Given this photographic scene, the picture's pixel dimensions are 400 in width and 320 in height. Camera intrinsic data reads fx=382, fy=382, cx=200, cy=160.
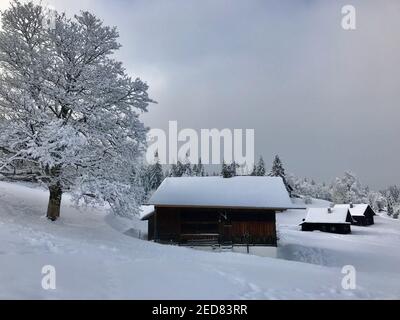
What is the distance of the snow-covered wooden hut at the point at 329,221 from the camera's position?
64.1m

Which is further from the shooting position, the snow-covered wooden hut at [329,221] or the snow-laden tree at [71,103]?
the snow-covered wooden hut at [329,221]

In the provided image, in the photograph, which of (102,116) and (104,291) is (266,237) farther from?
(104,291)

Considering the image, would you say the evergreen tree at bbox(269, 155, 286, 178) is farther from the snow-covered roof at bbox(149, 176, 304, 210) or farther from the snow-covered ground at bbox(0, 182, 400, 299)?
the snow-covered ground at bbox(0, 182, 400, 299)

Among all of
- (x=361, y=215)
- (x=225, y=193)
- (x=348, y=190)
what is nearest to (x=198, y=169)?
(x=348, y=190)

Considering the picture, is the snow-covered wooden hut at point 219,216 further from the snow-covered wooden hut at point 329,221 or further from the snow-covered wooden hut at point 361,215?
the snow-covered wooden hut at point 361,215

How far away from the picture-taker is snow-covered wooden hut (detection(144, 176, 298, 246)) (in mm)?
30516

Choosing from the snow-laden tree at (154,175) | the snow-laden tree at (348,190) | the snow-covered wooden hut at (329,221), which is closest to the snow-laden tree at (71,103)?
the snow-covered wooden hut at (329,221)

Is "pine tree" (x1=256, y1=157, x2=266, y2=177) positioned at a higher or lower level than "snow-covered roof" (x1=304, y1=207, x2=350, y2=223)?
Result: higher

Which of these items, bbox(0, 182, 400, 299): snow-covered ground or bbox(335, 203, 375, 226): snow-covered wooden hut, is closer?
bbox(0, 182, 400, 299): snow-covered ground

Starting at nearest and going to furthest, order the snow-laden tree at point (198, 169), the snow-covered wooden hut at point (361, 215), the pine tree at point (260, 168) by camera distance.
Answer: the snow-covered wooden hut at point (361, 215) < the pine tree at point (260, 168) < the snow-laden tree at point (198, 169)

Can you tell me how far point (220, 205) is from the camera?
30547mm

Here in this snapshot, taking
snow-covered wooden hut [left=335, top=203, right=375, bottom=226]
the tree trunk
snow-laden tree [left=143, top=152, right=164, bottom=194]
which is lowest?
snow-covered wooden hut [left=335, top=203, right=375, bottom=226]

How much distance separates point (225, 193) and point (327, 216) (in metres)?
39.7

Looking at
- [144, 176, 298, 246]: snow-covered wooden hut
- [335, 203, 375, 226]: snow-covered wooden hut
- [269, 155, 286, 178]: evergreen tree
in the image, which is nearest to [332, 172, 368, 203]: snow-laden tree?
[269, 155, 286, 178]: evergreen tree
